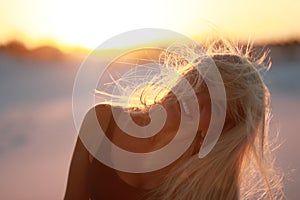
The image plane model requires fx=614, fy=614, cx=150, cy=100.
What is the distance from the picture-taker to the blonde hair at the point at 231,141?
71.9 inches

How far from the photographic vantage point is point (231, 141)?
1870mm

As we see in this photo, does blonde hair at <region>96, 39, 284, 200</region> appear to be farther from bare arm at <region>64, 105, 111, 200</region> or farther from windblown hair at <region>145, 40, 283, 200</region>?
bare arm at <region>64, 105, 111, 200</region>

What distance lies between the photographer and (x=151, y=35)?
2.14 m

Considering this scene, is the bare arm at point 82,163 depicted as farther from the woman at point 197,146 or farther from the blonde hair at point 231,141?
the blonde hair at point 231,141

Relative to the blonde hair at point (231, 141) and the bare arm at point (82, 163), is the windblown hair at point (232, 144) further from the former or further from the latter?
the bare arm at point (82, 163)

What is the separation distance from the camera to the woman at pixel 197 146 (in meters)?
1.79

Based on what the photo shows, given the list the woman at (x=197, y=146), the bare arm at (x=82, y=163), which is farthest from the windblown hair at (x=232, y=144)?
the bare arm at (x=82, y=163)

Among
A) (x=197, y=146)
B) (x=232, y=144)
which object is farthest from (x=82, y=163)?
(x=232, y=144)

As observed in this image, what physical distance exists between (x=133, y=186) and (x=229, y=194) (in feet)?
1.03

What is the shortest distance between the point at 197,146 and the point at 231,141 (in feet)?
0.34

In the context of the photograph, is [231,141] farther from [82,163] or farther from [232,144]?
[82,163]

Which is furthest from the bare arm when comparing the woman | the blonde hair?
the blonde hair

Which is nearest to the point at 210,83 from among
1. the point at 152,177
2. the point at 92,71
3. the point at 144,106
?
the point at 144,106

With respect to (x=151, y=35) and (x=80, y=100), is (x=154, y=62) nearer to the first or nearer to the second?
(x=151, y=35)
